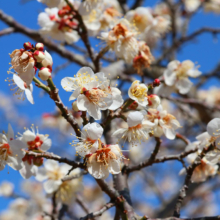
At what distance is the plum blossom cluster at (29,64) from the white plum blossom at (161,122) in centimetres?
59

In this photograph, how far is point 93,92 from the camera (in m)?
1.23

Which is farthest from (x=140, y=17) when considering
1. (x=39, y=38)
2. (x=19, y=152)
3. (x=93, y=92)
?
(x=19, y=152)

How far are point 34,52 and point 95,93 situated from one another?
0.31 meters

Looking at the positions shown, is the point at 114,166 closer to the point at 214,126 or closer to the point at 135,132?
the point at 135,132

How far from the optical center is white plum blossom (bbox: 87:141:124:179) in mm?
1152

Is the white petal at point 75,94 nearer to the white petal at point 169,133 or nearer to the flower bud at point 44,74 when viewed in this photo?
the flower bud at point 44,74

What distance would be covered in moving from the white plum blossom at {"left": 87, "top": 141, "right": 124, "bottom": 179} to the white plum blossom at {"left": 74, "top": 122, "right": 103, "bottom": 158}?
0.03 meters

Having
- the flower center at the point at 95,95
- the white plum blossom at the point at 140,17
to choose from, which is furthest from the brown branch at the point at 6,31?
the flower center at the point at 95,95

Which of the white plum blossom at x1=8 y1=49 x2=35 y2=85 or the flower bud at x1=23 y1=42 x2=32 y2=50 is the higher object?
the flower bud at x1=23 y1=42 x2=32 y2=50

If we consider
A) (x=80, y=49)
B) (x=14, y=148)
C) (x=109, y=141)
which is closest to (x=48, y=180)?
(x=109, y=141)

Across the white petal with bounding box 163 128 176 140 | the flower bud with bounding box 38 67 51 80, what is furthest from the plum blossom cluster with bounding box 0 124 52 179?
the white petal with bounding box 163 128 176 140

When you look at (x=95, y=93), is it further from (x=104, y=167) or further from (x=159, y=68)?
(x=159, y=68)

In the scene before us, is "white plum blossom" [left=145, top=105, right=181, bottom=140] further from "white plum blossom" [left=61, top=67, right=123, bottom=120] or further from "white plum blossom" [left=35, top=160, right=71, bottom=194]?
"white plum blossom" [left=35, top=160, right=71, bottom=194]

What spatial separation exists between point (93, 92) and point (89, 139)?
0.20 m
